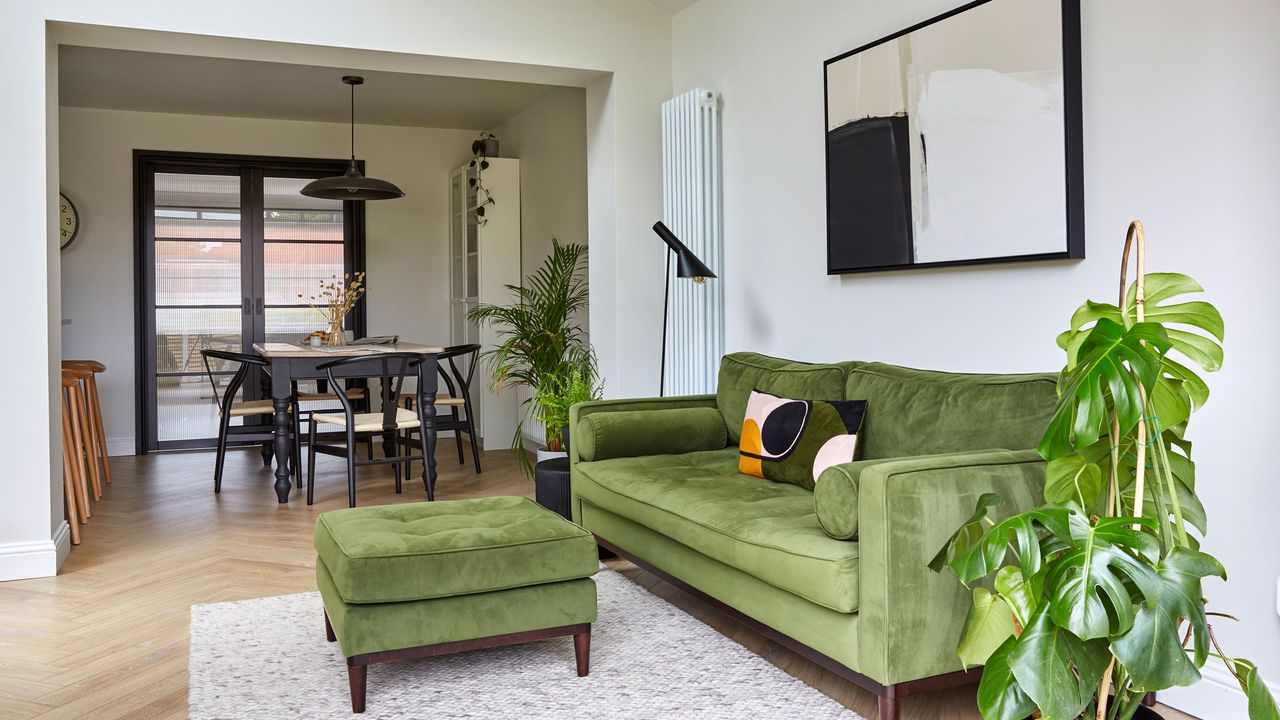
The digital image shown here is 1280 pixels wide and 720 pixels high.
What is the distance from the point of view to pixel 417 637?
2623 mm

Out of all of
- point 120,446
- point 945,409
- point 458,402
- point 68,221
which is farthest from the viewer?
point 120,446

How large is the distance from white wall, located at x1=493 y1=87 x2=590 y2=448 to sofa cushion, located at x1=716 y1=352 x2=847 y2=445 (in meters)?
2.39

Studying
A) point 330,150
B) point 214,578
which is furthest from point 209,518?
point 330,150

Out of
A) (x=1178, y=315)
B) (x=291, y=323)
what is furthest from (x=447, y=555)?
(x=291, y=323)

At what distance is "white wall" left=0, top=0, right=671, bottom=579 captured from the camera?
13.0 ft

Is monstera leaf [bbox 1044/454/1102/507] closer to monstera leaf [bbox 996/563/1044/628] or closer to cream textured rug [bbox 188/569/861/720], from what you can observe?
monstera leaf [bbox 996/563/1044/628]

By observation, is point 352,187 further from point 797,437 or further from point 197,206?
point 797,437

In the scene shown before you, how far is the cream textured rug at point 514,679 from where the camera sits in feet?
8.55

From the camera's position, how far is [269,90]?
697cm

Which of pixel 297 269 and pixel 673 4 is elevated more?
pixel 673 4

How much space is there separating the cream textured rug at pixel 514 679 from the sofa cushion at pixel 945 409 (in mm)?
802

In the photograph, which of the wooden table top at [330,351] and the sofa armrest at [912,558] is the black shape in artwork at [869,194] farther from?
the wooden table top at [330,351]

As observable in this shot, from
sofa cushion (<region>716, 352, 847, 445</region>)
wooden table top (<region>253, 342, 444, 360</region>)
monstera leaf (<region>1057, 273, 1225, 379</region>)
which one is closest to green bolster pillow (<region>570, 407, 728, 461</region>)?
sofa cushion (<region>716, 352, 847, 445</region>)

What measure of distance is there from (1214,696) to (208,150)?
24.5 feet
